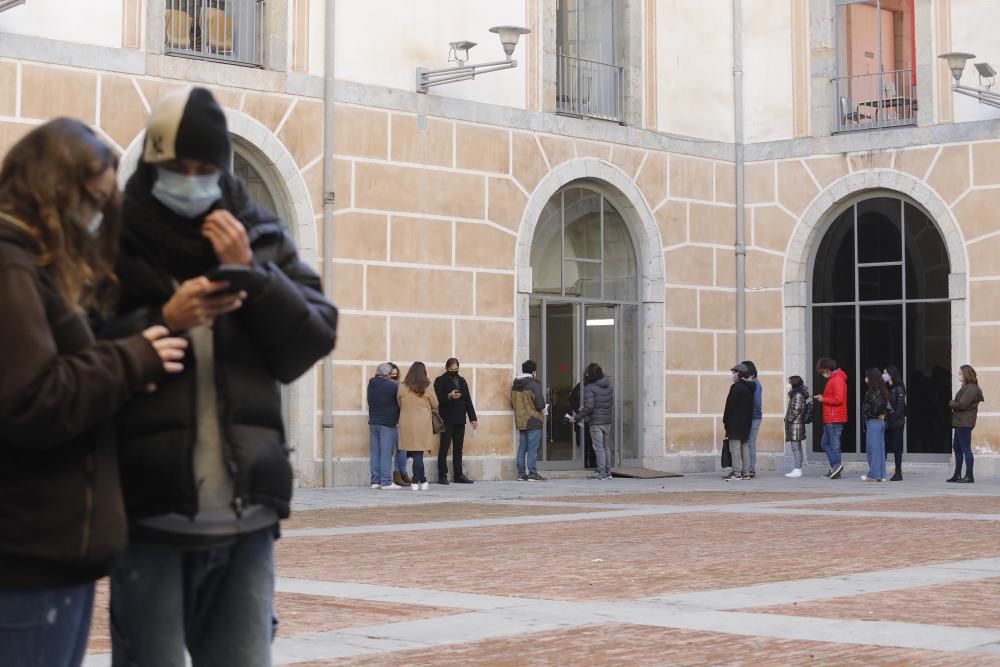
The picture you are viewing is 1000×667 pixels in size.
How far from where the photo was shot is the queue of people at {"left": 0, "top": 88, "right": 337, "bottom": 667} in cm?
310

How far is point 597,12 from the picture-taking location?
1027 inches

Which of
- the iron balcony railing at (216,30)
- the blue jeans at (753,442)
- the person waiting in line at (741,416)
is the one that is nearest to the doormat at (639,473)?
the person waiting in line at (741,416)

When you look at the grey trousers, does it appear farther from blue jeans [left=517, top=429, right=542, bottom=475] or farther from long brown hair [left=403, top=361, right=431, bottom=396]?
long brown hair [left=403, top=361, right=431, bottom=396]

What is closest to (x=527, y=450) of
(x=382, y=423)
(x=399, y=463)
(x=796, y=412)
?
(x=399, y=463)

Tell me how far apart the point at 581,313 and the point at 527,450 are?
9.85 ft

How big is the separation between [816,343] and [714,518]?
1142 centimetres

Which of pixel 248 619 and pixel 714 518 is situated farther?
pixel 714 518

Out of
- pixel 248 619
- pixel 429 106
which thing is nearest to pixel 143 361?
pixel 248 619

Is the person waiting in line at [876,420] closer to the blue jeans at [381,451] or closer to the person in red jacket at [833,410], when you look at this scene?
the person in red jacket at [833,410]

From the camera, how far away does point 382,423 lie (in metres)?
21.2

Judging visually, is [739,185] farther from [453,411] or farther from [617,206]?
[453,411]

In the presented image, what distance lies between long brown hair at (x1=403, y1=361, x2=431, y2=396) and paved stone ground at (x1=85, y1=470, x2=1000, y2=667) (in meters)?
3.03

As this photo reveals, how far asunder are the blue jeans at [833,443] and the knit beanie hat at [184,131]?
22.0 metres

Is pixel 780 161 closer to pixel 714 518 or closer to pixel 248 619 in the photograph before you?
pixel 714 518
